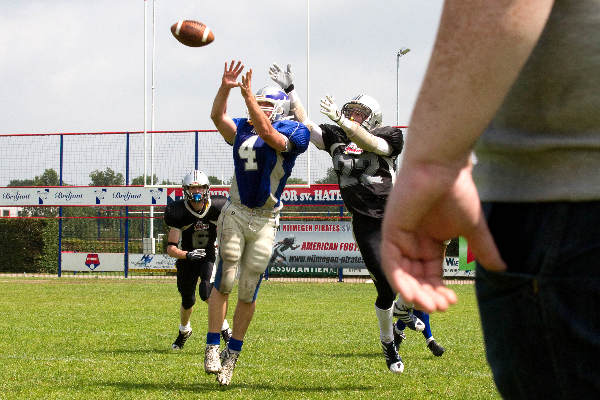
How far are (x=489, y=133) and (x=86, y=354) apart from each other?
663 centimetres

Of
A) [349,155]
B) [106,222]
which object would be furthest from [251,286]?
[106,222]

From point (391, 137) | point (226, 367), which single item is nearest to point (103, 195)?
point (391, 137)

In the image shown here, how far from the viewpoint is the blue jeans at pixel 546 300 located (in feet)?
3.95

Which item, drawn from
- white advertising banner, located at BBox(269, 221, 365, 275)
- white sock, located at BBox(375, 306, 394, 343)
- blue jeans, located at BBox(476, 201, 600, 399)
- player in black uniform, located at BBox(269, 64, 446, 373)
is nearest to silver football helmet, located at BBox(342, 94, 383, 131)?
player in black uniform, located at BBox(269, 64, 446, 373)

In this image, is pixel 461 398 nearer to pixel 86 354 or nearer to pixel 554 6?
pixel 86 354

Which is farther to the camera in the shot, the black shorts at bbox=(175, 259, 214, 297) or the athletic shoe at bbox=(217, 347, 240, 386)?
the black shorts at bbox=(175, 259, 214, 297)

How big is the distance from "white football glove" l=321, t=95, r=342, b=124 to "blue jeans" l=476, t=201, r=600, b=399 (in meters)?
4.73

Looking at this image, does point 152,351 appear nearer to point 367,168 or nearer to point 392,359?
point 392,359

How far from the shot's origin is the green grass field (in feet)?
18.2

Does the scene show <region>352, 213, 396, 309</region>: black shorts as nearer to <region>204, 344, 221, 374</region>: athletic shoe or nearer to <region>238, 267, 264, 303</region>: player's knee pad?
<region>238, 267, 264, 303</region>: player's knee pad

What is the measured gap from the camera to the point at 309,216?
860 inches

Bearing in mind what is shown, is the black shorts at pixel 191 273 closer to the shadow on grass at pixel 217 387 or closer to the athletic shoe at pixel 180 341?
the athletic shoe at pixel 180 341

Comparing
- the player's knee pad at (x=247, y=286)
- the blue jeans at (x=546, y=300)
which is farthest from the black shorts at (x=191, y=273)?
the blue jeans at (x=546, y=300)

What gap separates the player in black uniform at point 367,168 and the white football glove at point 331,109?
0.60 feet
